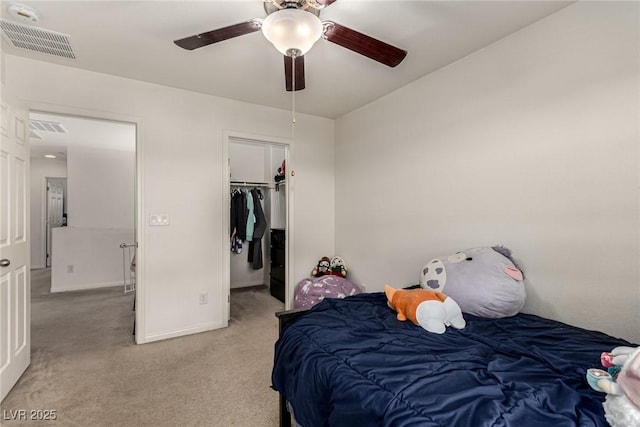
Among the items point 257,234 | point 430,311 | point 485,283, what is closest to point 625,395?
point 430,311

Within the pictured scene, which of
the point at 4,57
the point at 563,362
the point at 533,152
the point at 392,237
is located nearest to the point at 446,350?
the point at 563,362

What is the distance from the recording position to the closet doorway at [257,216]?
14.4 ft

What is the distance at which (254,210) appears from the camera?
14.6 feet

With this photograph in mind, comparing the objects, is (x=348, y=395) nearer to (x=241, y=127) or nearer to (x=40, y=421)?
(x=40, y=421)

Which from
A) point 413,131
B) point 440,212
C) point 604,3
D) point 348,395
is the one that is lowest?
point 348,395

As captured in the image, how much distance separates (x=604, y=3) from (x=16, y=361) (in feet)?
14.0

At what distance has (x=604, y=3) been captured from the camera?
158 centimetres

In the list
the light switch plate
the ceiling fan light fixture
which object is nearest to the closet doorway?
the light switch plate

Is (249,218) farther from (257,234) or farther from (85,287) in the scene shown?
(85,287)

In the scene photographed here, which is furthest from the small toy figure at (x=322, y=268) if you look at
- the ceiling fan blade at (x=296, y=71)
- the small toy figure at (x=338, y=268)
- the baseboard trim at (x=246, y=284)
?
the ceiling fan blade at (x=296, y=71)

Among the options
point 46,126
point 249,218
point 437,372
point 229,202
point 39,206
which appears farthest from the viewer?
point 39,206

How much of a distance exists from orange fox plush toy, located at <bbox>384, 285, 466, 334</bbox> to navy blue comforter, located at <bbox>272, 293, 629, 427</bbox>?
5 centimetres

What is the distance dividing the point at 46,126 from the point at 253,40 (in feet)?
12.5

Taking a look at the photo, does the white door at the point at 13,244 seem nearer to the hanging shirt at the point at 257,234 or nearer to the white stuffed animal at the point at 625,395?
the hanging shirt at the point at 257,234
